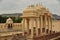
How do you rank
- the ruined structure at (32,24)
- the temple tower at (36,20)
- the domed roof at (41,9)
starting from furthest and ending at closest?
1. the domed roof at (41,9)
2. the temple tower at (36,20)
3. the ruined structure at (32,24)

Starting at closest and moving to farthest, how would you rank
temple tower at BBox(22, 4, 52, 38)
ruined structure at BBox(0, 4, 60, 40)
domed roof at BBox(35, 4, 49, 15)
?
ruined structure at BBox(0, 4, 60, 40) < temple tower at BBox(22, 4, 52, 38) < domed roof at BBox(35, 4, 49, 15)

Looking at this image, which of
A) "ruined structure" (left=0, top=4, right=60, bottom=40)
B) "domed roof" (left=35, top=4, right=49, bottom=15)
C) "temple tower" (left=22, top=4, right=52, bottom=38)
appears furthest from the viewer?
"domed roof" (left=35, top=4, right=49, bottom=15)

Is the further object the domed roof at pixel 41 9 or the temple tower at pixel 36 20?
the domed roof at pixel 41 9

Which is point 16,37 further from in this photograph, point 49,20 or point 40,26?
point 49,20

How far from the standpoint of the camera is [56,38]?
25578 mm

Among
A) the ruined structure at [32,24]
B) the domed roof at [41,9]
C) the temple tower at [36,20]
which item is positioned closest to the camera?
the ruined structure at [32,24]

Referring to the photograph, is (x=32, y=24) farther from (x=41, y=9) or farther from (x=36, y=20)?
(x=41, y=9)

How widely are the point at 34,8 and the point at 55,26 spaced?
18127 mm

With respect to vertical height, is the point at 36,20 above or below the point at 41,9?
below

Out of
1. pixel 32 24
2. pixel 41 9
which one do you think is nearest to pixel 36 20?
pixel 32 24

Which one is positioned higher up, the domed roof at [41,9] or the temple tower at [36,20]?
the domed roof at [41,9]

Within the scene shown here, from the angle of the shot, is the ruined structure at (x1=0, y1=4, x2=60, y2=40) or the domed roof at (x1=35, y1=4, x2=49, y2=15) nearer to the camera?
the ruined structure at (x1=0, y1=4, x2=60, y2=40)

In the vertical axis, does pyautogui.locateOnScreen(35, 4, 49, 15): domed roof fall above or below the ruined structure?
above

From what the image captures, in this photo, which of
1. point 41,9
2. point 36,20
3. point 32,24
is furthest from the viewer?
point 41,9
